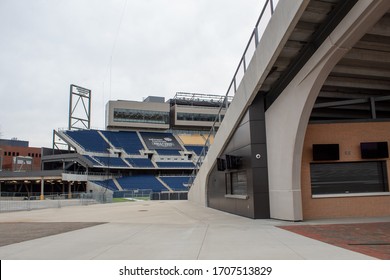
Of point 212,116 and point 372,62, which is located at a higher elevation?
point 212,116

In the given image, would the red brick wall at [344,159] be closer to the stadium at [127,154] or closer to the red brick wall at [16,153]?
the stadium at [127,154]

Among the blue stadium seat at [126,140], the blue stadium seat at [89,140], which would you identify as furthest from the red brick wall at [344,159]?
the blue stadium seat at [126,140]

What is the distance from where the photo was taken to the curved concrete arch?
30.3 feet

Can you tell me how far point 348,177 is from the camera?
13172 millimetres

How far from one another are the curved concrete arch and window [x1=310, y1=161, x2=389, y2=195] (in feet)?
4.79

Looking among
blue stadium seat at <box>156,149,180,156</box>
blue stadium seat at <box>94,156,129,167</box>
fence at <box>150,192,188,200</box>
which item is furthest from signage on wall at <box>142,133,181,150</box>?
fence at <box>150,192,188,200</box>

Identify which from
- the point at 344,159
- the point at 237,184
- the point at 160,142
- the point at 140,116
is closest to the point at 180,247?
the point at 344,159

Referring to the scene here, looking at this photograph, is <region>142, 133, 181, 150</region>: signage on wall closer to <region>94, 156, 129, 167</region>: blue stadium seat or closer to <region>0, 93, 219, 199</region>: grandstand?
<region>0, 93, 219, 199</region>: grandstand

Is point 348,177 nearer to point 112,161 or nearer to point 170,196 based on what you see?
point 170,196

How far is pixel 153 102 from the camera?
79250 millimetres

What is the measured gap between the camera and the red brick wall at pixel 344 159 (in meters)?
12.7
